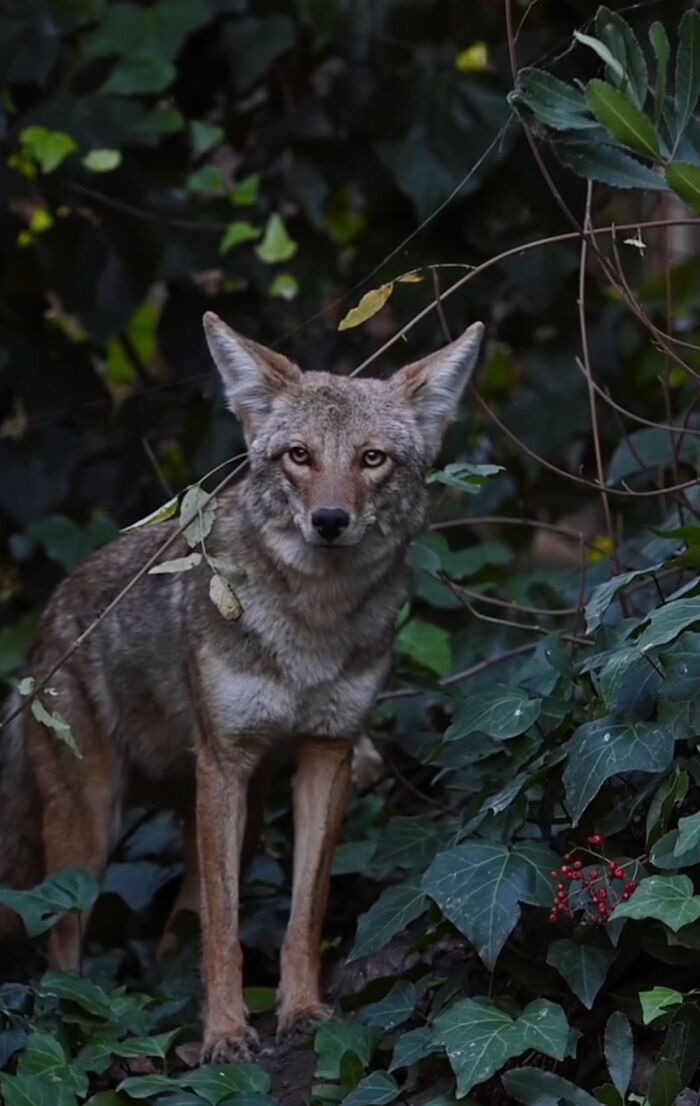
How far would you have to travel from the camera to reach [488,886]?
512cm

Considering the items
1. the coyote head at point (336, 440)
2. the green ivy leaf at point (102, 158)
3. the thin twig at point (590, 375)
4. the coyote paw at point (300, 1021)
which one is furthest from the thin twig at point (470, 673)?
the green ivy leaf at point (102, 158)

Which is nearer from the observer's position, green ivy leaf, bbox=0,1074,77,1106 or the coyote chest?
green ivy leaf, bbox=0,1074,77,1106

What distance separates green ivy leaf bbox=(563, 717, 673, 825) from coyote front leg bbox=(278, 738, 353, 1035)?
1293 millimetres

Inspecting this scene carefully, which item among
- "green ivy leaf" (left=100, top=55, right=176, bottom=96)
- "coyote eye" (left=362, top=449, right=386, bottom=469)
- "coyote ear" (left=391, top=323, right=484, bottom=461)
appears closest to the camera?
"coyote eye" (left=362, top=449, right=386, bottom=469)

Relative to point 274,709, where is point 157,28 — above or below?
above

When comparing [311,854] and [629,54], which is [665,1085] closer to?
[311,854]

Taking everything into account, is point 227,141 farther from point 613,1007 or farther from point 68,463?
point 613,1007

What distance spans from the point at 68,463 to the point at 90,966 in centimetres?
319

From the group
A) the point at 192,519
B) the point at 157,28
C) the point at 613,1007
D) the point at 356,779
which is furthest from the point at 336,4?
the point at 613,1007

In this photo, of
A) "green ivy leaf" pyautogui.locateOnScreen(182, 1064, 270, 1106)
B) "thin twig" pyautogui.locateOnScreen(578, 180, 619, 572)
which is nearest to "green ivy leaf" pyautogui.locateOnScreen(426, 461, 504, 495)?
"thin twig" pyautogui.locateOnScreen(578, 180, 619, 572)

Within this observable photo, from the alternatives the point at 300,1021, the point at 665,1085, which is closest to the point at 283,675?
the point at 300,1021

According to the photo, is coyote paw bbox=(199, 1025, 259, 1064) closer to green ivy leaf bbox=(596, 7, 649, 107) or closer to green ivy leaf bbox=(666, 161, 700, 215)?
green ivy leaf bbox=(666, 161, 700, 215)

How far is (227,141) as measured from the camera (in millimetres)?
10219

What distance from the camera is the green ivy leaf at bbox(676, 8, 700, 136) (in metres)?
5.23
